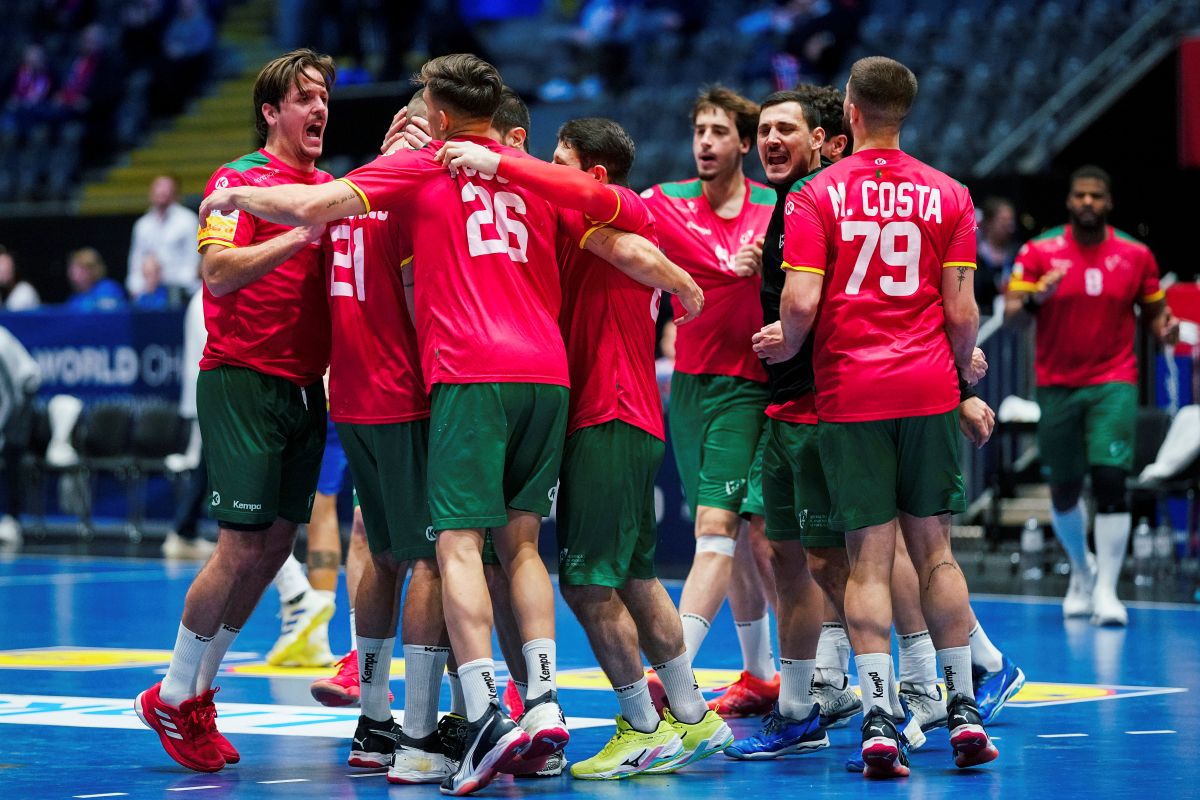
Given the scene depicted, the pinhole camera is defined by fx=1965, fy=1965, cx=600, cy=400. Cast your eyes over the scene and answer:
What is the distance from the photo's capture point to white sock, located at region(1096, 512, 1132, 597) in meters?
10.8

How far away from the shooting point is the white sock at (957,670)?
6.27 metres

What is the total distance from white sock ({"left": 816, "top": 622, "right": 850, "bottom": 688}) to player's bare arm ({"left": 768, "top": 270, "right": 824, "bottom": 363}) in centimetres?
137

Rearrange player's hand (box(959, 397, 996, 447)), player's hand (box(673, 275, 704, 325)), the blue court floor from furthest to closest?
player's hand (box(959, 397, 996, 447))
player's hand (box(673, 275, 704, 325))
the blue court floor

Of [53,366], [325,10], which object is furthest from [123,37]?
[53,366]

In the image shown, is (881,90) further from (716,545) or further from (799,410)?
(716,545)

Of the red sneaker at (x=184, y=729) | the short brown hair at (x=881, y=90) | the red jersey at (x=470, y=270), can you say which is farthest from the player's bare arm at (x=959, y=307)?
the red sneaker at (x=184, y=729)

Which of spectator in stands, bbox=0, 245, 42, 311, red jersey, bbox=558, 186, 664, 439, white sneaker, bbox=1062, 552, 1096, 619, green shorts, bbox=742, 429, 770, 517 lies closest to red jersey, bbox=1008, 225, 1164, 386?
white sneaker, bbox=1062, 552, 1096, 619

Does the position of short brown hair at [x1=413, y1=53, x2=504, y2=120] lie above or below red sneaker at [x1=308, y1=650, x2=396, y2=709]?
above

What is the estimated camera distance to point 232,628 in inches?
260

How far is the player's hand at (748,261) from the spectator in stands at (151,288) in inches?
442

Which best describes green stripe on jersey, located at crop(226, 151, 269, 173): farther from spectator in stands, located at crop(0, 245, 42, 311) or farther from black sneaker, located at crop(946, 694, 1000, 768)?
spectator in stands, located at crop(0, 245, 42, 311)

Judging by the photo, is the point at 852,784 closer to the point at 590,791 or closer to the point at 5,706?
the point at 590,791

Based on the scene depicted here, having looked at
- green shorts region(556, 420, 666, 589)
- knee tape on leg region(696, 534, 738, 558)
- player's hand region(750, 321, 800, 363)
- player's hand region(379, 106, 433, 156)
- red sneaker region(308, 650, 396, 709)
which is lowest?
red sneaker region(308, 650, 396, 709)

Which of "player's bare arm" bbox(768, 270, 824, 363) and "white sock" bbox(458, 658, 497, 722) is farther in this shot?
"player's bare arm" bbox(768, 270, 824, 363)
